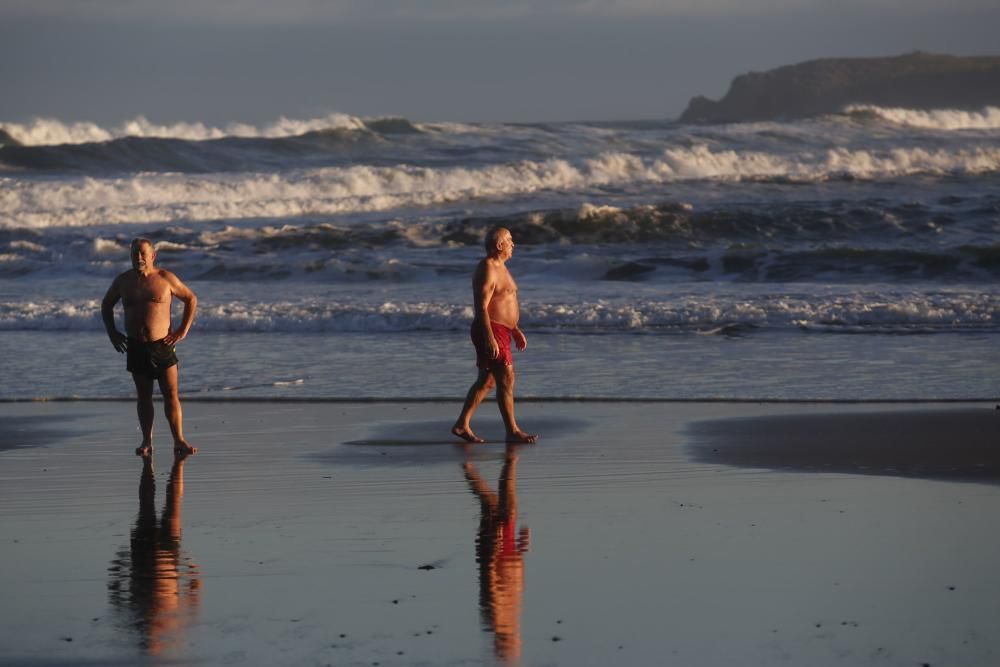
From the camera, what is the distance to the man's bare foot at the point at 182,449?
8352mm

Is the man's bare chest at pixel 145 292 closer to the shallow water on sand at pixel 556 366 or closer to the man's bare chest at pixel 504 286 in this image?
the man's bare chest at pixel 504 286

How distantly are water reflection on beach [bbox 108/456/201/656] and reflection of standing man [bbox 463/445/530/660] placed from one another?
2.95 ft

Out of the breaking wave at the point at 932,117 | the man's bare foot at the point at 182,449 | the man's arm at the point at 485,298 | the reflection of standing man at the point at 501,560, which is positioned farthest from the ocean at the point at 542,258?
the reflection of standing man at the point at 501,560

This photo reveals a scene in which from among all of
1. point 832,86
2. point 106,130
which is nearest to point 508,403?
point 106,130

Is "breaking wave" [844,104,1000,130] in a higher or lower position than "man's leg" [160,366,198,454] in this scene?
higher

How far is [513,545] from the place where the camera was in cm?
593

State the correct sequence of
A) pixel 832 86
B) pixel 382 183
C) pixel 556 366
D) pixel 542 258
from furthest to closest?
pixel 832 86
pixel 382 183
pixel 542 258
pixel 556 366

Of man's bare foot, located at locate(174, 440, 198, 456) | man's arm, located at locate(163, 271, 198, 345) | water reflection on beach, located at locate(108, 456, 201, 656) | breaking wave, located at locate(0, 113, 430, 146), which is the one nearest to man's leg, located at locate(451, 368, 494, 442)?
man's bare foot, located at locate(174, 440, 198, 456)

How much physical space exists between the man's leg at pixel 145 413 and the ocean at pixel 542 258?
2.19m

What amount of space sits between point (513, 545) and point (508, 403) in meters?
2.96

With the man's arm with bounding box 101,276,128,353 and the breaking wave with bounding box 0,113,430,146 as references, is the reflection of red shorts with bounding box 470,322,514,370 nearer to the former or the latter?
the man's arm with bounding box 101,276,128,353

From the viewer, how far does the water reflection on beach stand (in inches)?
189

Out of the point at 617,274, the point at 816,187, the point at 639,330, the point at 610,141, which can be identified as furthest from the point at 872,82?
the point at 639,330

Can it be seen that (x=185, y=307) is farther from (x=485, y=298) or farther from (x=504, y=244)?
(x=504, y=244)
